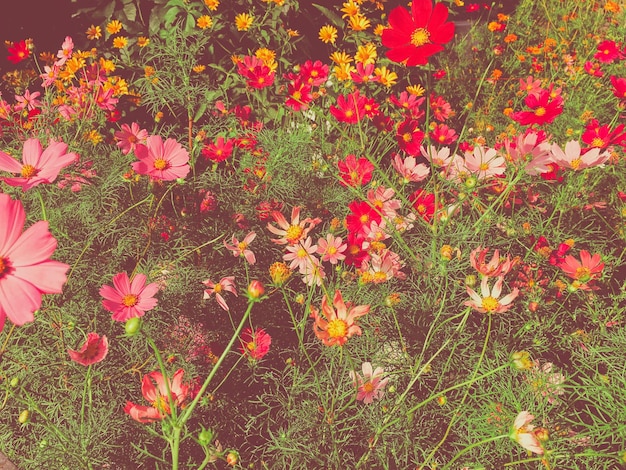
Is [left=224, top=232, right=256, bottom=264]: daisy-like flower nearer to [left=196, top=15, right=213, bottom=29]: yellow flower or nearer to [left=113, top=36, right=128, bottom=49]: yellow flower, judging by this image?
[left=196, top=15, right=213, bottom=29]: yellow flower

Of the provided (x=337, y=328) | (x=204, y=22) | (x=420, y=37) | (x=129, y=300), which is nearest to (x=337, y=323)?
(x=337, y=328)

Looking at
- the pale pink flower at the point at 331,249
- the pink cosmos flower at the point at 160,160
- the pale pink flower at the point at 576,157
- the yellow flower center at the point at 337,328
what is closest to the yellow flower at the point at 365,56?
the pale pink flower at the point at 576,157

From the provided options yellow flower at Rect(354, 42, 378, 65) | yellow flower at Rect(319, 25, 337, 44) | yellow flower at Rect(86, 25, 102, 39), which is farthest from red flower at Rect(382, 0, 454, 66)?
yellow flower at Rect(86, 25, 102, 39)

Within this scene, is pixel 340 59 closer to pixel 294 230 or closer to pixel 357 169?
pixel 357 169

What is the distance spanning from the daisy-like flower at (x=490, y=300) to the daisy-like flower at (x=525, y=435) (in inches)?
8.6

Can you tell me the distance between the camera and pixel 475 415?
107cm

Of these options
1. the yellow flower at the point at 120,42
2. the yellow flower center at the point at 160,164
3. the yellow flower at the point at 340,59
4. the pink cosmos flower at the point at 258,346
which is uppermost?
the yellow flower at the point at 120,42

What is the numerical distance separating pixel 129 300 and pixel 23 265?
0.34 meters

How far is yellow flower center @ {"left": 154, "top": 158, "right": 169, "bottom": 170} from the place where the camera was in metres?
1.00

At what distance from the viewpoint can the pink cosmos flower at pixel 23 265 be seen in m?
0.59

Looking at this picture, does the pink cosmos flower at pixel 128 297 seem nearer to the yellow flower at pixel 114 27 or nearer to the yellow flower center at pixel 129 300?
the yellow flower center at pixel 129 300

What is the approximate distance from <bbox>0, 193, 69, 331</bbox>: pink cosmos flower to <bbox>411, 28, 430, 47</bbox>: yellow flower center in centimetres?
73

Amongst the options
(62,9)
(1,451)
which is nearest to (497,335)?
(1,451)

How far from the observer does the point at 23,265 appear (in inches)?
24.5
